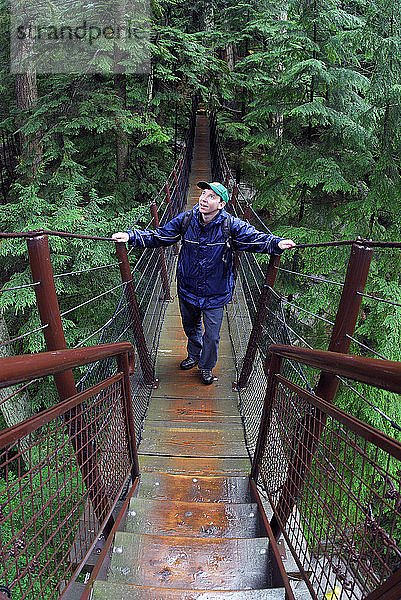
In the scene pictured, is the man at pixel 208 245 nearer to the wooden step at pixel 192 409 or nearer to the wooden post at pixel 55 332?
the wooden step at pixel 192 409

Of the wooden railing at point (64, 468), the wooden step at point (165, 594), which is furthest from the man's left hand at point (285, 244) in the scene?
the wooden step at point (165, 594)

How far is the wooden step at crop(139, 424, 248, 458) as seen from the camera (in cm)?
308

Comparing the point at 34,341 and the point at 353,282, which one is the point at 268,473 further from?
the point at 34,341

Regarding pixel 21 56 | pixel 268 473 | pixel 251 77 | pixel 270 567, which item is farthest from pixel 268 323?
pixel 251 77

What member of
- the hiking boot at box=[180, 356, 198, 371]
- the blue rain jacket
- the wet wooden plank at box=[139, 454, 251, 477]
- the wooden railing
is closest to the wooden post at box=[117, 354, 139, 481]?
the wooden railing

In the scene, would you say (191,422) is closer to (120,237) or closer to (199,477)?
(199,477)

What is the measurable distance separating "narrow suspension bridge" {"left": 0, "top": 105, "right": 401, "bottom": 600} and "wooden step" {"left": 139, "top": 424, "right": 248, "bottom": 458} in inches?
0.5

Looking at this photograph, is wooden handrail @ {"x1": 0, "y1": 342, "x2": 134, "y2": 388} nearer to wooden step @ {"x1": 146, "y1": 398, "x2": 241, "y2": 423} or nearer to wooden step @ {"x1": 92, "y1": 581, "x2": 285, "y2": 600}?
wooden step @ {"x1": 92, "y1": 581, "x2": 285, "y2": 600}

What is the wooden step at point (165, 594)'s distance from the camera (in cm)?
174

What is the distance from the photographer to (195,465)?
298 centimetres

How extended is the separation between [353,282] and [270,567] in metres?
1.44

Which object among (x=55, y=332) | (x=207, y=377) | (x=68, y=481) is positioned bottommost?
(x=207, y=377)

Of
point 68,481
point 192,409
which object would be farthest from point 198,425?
point 68,481

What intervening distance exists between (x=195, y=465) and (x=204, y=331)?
1.08 meters
